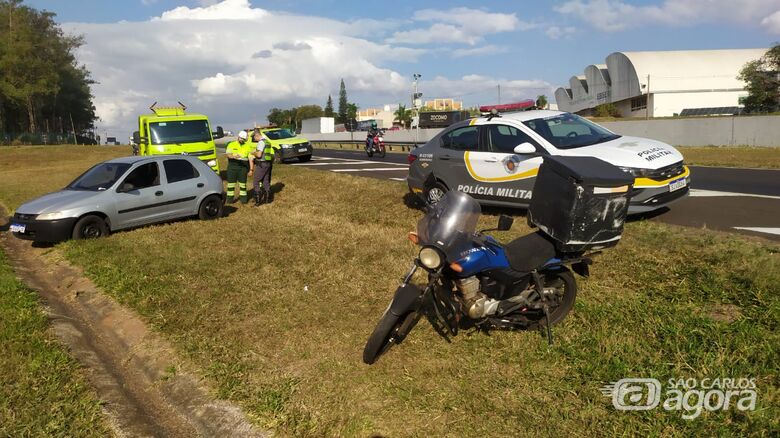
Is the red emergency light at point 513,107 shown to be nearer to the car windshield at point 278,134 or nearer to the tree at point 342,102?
the car windshield at point 278,134

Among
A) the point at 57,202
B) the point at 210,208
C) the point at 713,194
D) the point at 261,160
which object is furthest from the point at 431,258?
the point at 261,160

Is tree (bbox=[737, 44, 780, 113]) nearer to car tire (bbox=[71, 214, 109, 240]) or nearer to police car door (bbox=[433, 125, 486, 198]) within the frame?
police car door (bbox=[433, 125, 486, 198])

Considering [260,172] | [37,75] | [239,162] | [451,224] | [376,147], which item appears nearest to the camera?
[451,224]

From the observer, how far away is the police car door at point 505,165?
316 inches

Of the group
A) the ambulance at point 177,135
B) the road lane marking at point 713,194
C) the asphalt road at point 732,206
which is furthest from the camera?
the ambulance at point 177,135

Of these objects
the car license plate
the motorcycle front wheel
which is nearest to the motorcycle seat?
the motorcycle front wheel

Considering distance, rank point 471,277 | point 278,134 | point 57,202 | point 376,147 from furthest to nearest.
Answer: point 376,147
point 278,134
point 57,202
point 471,277

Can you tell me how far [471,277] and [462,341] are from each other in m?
0.71

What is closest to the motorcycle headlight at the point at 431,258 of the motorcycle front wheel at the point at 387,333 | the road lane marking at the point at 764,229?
the motorcycle front wheel at the point at 387,333

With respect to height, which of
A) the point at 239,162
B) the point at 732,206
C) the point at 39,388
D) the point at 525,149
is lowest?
the point at 39,388

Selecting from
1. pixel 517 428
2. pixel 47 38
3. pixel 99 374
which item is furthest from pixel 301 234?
pixel 47 38

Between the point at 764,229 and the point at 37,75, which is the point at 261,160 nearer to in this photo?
the point at 764,229

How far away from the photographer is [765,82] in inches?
2275

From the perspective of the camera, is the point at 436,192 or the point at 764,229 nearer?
the point at 764,229
